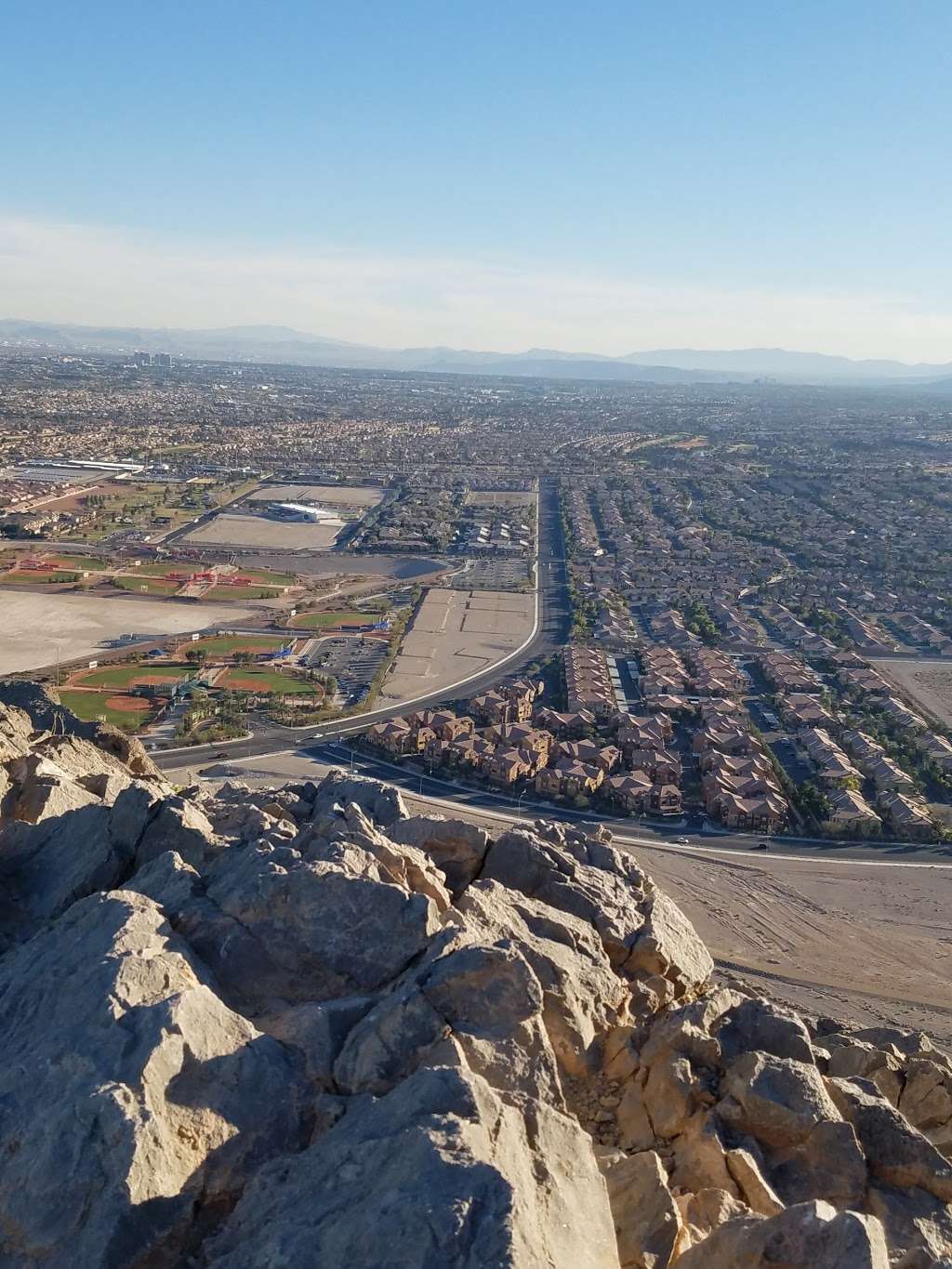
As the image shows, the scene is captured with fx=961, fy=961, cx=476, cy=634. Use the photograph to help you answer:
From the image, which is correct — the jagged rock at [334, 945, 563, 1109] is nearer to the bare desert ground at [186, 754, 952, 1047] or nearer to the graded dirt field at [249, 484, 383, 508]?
the bare desert ground at [186, 754, 952, 1047]

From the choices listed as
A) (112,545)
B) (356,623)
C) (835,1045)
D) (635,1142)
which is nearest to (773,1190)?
(635,1142)

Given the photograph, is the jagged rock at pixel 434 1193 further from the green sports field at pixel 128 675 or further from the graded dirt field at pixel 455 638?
the green sports field at pixel 128 675

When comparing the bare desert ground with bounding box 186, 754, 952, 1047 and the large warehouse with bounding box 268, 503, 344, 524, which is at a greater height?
the large warehouse with bounding box 268, 503, 344, 524

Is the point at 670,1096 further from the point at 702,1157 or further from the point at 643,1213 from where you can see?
the point at 643,1213

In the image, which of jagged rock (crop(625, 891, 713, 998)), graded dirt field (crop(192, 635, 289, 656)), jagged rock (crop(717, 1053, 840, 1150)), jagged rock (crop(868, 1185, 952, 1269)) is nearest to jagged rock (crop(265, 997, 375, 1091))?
jagged rock (crop(717, 1053, 840, 1150))

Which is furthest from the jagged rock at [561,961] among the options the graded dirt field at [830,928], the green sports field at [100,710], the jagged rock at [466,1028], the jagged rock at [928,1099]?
the green sports field at [100,710]

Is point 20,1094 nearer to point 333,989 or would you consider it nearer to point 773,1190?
point 333,989

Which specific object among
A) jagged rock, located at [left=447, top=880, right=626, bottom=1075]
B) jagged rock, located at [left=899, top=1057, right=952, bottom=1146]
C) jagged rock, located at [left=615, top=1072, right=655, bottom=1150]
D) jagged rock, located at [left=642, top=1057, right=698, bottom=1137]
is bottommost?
jagged rock, located at [left=899, top=1057, right=952, bottom=1146]
